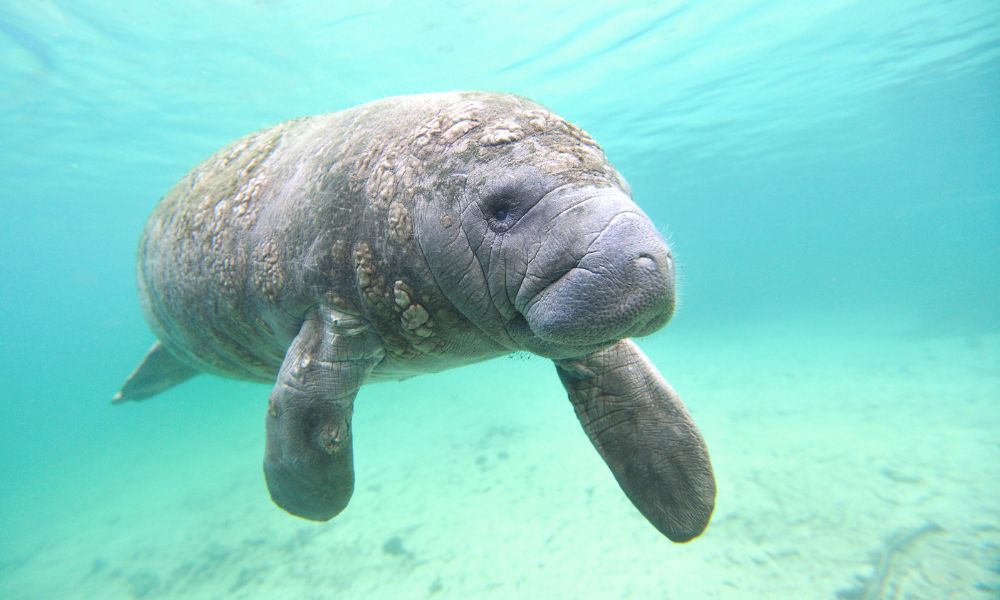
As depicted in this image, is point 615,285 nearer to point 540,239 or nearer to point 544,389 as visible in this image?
point 540,239

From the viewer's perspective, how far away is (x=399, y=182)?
2.14 metres

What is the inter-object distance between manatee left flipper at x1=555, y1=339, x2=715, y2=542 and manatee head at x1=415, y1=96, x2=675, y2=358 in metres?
0.63

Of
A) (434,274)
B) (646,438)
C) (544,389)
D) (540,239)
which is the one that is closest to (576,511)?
(646,438)

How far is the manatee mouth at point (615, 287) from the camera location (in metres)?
1.55

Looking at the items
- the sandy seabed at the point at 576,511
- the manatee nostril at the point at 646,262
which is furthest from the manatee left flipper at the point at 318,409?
the sandy seabed at the point at 576,511

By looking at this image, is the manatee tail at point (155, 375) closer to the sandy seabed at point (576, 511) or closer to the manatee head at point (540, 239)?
the sandy seabed at point (576, 511)

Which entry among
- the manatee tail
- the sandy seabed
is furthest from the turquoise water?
the manatee tail

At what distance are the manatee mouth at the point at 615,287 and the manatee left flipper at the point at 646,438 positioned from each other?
0.97 metres

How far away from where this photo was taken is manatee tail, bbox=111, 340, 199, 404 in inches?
217

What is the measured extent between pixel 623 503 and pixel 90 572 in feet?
36.0

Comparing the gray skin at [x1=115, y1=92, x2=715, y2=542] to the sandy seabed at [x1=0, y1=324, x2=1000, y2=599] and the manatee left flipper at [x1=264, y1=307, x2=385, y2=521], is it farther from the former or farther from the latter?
the sandy seabed at [x1=0, y1=324, x2=1000, y2=599]

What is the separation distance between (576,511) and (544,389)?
410 inches

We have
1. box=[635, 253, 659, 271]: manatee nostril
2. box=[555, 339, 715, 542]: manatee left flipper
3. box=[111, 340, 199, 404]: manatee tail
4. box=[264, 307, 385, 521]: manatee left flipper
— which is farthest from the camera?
box=[111, 340, 199, 404]: manatee tail

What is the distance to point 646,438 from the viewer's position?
2.59 metres
